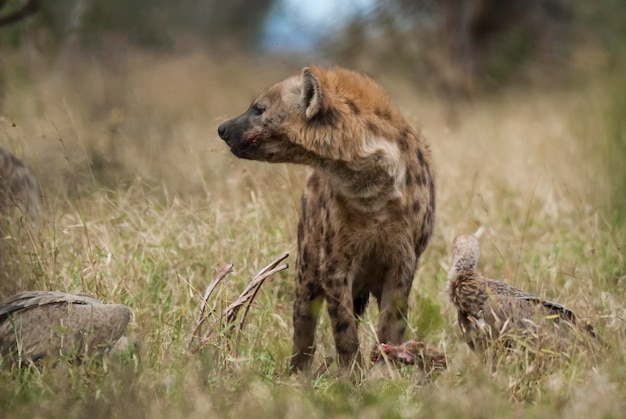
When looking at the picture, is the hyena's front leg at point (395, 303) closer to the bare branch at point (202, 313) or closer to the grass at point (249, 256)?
the grass at point (249, 256)

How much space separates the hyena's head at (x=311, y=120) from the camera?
372 cm

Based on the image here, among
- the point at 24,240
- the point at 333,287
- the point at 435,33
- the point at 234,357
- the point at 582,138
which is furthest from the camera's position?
the point at 435,33

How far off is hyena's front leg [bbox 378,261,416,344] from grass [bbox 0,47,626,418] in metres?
0.24

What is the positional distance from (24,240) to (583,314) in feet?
8.15

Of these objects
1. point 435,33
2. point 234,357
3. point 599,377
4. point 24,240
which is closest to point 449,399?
point 599,377

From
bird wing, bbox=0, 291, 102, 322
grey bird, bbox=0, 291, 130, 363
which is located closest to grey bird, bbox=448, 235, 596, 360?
grey bird, bbox=0, 291, 130, 363

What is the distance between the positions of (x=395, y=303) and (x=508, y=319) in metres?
0.58

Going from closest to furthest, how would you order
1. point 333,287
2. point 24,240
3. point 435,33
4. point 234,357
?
1. point 234,357
2. point 333,287
3. point 24,240
4. point 435,33

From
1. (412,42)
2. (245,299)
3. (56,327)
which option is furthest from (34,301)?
(412,42)

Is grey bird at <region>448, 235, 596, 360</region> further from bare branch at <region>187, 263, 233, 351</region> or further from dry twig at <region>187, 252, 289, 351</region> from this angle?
bare branch at <region>187, 263, 233, 351</region>

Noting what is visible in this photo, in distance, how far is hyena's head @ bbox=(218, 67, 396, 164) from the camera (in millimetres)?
3725

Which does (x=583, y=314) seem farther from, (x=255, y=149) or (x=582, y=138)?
(x=582, y=138)

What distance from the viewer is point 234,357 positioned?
3.53 metres

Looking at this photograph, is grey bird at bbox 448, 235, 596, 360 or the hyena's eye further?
the hyena's eye
